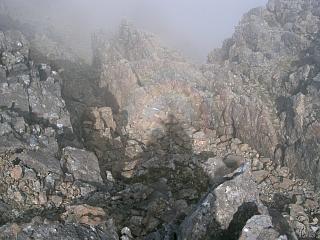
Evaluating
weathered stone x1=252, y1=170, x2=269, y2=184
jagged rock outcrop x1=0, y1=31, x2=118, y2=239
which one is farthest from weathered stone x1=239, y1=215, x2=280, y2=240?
weathered stone x1=252, y1=170, x2=269, y2=184

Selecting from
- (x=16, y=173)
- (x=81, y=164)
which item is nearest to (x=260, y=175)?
(x=81, y=164)

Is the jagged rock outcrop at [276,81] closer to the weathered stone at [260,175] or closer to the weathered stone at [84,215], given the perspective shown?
the weathered stone at [260,175]

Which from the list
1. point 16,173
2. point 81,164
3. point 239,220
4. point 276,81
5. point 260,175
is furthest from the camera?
point 276,81

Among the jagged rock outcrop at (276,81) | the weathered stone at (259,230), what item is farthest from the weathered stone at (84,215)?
the jagged rock outcrop at (276,81)

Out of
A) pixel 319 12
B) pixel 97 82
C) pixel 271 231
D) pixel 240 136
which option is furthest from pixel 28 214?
pixel 319 12

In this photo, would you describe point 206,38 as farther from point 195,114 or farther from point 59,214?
point 59,214

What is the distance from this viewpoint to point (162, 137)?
1084 inches

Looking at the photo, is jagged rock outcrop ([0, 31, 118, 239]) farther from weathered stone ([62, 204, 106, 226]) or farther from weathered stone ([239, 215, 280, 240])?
weathered stone ([239, 215, 280, 240])

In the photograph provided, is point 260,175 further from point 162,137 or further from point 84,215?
point 84,215

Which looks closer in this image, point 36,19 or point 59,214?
point 59,214

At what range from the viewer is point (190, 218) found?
611 inches

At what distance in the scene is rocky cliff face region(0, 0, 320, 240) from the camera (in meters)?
16.1

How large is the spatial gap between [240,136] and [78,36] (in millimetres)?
23704

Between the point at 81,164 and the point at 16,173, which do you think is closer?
the point at 16,173
